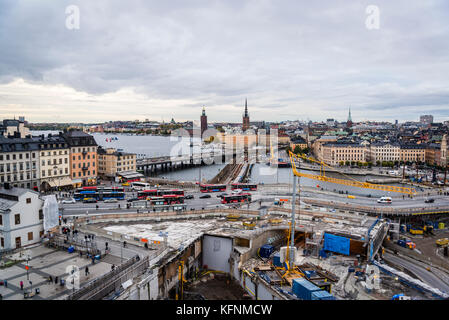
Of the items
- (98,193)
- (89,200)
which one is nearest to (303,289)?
(89,200)

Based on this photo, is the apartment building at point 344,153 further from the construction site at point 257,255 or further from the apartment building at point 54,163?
the apartment building at point 54,163

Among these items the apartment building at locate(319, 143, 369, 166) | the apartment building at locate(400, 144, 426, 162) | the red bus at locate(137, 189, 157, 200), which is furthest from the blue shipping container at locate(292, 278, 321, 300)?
the apartment building at locate(400, 144, 426, 162)

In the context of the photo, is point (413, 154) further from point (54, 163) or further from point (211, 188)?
point (54, 163)

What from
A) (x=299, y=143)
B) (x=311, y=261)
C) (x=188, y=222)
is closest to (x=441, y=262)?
(x=311, y=261)

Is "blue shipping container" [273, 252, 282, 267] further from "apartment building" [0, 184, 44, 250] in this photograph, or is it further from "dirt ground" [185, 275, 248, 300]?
"apartment building" [0, 184, 44, 250]

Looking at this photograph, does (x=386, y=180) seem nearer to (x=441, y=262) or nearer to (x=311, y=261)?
(x=441, y=262)
